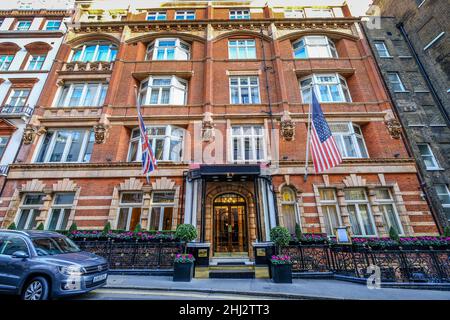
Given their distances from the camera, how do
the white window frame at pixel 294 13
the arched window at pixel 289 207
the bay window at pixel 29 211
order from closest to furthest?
the arched window at pixel 289 207, the bay window at pixel 29 211, the white window frame at pixel 294 13

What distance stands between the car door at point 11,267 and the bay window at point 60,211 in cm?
692

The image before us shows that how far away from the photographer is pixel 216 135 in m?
13.8

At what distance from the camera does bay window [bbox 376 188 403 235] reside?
1171 centimetres

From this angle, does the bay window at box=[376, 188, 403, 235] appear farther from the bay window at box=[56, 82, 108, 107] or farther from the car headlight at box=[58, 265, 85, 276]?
the bay window at box=[56, 82, 108, 107]

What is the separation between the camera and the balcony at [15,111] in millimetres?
13945

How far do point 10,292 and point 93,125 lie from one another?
11.5 m

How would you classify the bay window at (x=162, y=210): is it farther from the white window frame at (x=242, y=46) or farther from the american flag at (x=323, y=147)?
the white window frame at (x=242, y=46)

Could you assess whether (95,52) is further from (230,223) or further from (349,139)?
(349,139)

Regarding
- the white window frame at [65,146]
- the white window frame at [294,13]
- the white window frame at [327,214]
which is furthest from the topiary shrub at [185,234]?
the white window frame at [294,13]

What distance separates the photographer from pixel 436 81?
16141 mm

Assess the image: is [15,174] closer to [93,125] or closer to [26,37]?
[93,125]

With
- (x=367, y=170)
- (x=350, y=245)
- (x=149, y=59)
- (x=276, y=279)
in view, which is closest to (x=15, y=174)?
(x=149, y=59)

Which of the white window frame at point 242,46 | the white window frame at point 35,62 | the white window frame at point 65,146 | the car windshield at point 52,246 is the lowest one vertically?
the car windshield at point 52,246

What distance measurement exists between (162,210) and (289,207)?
25.6 ft
